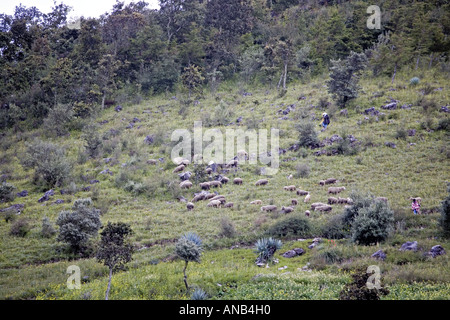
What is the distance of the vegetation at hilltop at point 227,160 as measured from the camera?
37.4 ft

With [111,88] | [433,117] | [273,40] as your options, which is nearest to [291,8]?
[273,40]

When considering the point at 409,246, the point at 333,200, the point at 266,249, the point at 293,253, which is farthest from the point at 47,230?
the point at 409,246

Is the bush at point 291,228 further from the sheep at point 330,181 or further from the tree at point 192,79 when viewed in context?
the tree at point 192,79

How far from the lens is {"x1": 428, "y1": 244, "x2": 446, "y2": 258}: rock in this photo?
11242mm

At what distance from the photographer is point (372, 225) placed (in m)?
13.0

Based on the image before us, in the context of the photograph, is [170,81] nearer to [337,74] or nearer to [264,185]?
[337,74]

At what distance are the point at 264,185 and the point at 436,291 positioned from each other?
41.6 feet

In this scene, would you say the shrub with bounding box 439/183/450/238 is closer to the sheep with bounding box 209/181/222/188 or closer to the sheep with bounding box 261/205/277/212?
the sheep with bounding box 261/205/277/212

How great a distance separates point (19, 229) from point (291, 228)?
526 inches

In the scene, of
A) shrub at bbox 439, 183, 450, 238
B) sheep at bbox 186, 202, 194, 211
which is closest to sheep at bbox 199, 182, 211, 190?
sheep at bbox 186, 202, 194, 211

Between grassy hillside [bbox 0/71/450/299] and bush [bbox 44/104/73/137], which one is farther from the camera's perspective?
bush [bbox 44/104/73/137]

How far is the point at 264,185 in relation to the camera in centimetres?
2108

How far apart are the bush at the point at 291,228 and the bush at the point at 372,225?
2321 mm

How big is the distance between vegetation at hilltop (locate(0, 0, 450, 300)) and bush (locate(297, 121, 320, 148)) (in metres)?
0.16
